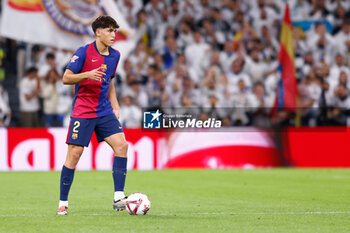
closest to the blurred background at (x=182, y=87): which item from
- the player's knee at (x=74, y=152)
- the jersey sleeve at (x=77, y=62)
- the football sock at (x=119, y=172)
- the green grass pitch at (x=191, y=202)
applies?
the green grass pitch at (x=191, y=202)

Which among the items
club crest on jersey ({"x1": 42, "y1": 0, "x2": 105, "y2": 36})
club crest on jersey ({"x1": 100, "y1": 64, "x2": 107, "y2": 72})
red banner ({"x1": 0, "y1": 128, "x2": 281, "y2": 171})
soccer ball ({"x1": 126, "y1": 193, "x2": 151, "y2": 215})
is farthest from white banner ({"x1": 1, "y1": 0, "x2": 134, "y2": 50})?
soccer ball ({"x1": 126, "y1": 193, "x2": 151, "y2": 215})

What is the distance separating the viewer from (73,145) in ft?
26.3

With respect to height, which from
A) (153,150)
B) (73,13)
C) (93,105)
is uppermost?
(73,13)

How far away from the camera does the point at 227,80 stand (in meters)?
18.2

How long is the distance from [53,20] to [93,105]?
994 cm

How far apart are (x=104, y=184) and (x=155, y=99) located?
539 cm

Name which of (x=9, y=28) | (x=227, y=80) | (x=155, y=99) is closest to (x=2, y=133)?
(x=9, y=28)

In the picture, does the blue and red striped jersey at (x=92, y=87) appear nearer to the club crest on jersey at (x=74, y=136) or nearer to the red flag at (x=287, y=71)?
the club crest on jersey at (x=74, y=136)

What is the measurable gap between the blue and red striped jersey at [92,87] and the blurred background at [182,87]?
813cm

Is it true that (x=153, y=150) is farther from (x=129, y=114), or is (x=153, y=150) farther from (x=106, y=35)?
(x=106, y=35)

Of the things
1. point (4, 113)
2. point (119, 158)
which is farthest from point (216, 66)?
point (119, 158)

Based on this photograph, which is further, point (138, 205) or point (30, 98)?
point (30, 98)

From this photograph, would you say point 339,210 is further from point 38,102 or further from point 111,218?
point 38,102

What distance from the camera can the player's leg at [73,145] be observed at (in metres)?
7.98
